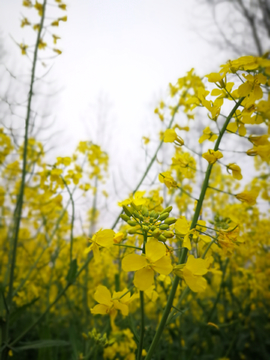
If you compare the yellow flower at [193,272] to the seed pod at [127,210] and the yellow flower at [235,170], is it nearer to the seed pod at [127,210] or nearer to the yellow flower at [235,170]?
the seed pod at [127,210]

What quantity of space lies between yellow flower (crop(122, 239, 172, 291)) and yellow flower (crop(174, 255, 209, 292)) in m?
0.07

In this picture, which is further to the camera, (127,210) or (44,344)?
(44,344)

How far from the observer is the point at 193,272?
0.79 metres

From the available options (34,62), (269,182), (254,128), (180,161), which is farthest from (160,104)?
(254,128)

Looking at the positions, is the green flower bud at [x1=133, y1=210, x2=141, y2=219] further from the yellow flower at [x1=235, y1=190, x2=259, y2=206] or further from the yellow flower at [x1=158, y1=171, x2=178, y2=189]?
the yellow flower at [x1=235, y1=190, x2=259, y2=206]

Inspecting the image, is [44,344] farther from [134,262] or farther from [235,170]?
[235,170]

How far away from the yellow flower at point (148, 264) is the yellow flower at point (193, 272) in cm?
7

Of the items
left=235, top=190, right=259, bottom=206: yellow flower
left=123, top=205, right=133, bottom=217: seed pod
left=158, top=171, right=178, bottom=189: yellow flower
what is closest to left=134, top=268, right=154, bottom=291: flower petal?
left=123, top=205, right=133, bottom=217: seed pod

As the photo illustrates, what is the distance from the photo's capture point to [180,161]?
1.19 metres

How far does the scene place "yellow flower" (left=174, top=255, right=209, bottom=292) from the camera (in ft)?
2.53

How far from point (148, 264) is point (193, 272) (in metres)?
0.15

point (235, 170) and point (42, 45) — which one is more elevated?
point (42, 45)

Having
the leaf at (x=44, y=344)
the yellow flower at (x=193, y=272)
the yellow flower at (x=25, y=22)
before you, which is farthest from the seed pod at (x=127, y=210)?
the yellow flower at (x=25, y=22)

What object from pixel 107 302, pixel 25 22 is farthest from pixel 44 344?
pixel 25 22
